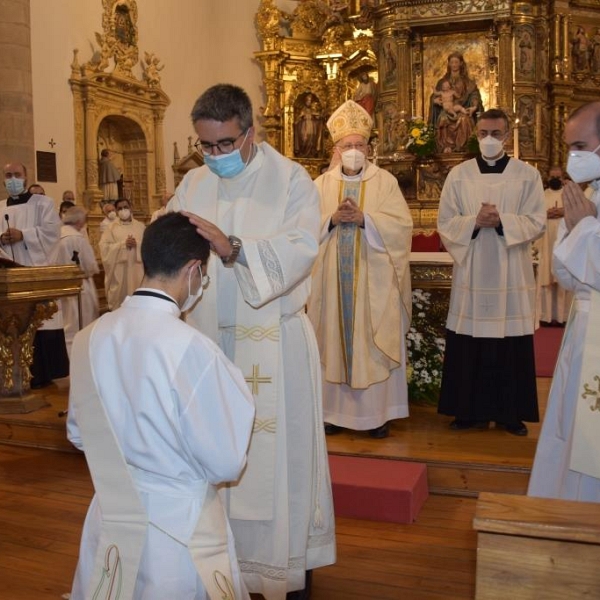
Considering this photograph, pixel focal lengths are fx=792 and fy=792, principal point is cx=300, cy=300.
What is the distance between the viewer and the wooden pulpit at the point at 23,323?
6371 millimetres

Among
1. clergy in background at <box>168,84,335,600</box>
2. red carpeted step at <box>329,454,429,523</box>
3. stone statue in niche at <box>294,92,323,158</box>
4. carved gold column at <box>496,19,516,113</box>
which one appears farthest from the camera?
stone statue in niche at <box>294,92,323,158</box>

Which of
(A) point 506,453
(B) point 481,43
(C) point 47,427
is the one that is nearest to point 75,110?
(B) point 481,43

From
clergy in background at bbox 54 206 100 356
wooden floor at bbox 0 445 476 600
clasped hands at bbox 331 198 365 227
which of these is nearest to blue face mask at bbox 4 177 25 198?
clergy in background at bbox 54 206 100 356

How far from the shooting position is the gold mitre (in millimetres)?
5402

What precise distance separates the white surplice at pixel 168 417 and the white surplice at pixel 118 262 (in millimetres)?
9315

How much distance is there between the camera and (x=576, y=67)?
1469 centimetres

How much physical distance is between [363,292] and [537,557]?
3.73 meters

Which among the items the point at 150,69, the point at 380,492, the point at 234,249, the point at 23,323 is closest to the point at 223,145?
the point at 234,249

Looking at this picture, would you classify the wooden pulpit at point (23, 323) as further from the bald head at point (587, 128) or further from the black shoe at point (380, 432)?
the bald head at point (587, 128)

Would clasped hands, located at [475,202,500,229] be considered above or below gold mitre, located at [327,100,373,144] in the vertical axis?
below

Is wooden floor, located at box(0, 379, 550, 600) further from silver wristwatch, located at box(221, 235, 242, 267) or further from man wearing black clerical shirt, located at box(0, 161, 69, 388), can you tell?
silver wristwatch, located at box(221, 235, 242, 267)

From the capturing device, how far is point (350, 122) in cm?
539

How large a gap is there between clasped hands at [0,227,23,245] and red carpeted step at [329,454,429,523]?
13.8 ft

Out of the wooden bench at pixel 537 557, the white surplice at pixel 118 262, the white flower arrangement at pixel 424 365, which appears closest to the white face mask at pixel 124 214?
the white surplice at pixel 118 262
